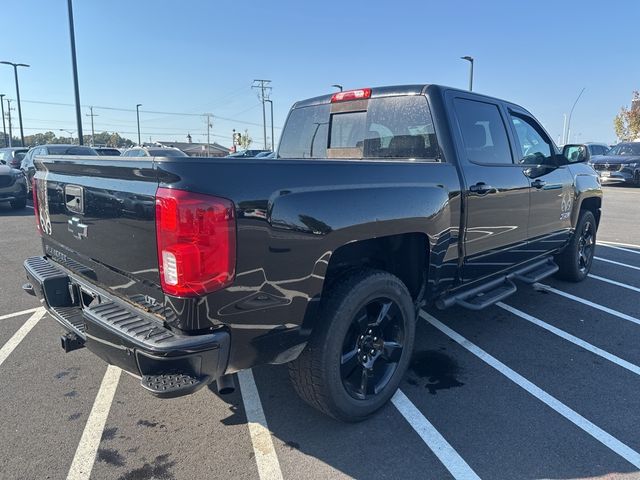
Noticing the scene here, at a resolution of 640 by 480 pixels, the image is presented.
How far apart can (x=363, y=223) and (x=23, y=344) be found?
10.4 ft

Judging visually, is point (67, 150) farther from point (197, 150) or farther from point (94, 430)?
point (197, 150)

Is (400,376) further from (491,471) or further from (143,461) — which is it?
(143,461)

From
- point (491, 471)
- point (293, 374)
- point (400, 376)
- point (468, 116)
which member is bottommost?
point (491, 471)

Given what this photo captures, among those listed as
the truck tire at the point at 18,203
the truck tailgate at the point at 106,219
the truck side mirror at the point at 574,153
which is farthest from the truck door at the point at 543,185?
the truck tire at the point at 18,203

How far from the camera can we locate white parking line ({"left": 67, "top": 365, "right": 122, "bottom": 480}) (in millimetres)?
2361

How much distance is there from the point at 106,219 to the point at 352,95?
2322 mm

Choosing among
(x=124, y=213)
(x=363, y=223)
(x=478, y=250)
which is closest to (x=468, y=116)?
(x=478, y=250)

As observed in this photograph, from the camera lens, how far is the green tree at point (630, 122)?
140 feet

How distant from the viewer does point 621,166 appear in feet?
60.3

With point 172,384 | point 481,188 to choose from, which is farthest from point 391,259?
point 172,384

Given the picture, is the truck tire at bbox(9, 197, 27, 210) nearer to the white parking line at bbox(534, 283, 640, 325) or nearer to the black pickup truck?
the black pickup truck

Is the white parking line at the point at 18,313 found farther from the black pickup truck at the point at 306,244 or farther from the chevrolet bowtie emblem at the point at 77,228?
the chevrolet bowtie emblem at the point at 77,228

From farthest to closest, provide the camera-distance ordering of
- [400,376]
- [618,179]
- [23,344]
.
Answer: [618,179] < [23,344] < [400,376]

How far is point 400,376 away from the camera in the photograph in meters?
3.01
